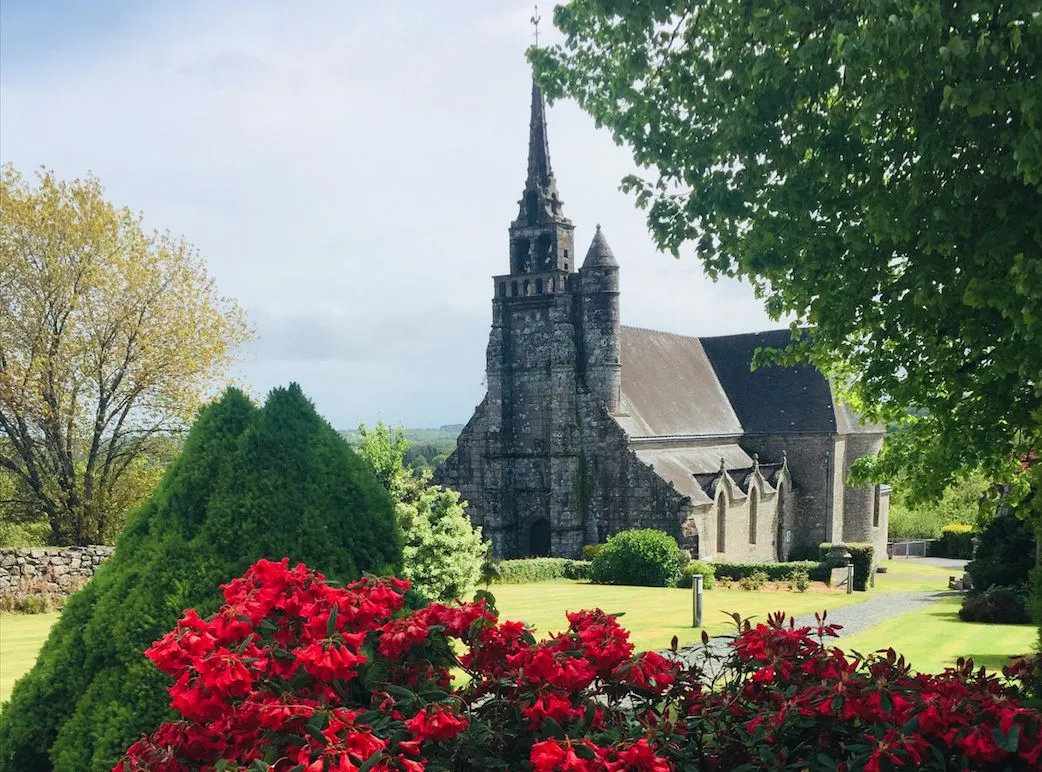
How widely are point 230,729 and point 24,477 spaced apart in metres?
29.4

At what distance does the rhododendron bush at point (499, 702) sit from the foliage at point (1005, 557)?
68.1 feet

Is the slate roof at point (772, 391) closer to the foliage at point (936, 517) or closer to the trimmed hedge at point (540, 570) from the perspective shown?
the foliage at point (936, 517)

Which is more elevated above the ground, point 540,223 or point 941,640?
point 540,223

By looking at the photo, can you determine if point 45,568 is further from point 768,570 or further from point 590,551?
point 768,570

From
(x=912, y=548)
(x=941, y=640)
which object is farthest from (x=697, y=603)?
(x=912, y=548)

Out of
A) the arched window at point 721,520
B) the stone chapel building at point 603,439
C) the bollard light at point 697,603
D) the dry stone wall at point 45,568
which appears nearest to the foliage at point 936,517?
the stone chapel building at point 603,439

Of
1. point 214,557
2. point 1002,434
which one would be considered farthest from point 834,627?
point 1002,434

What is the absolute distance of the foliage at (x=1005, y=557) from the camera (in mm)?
23344

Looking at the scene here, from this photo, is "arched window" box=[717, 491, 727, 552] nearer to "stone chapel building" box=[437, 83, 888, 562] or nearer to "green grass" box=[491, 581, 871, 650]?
"stone chapel building" box=[437, 83, 888, 562]

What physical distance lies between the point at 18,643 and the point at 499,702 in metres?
15.7

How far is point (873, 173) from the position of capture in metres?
9.54

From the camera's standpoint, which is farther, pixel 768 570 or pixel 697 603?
pixel 768 570

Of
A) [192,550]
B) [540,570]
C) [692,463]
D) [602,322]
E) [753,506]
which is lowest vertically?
[540,570]

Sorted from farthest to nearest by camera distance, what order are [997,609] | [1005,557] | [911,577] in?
[911,577] < [1005,557] < [997,609]
